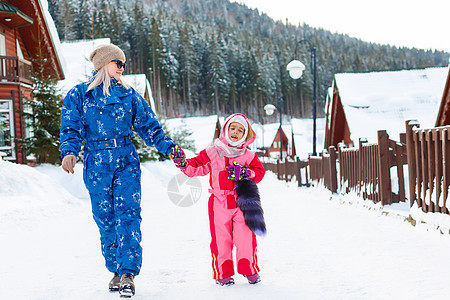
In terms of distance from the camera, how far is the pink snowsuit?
158 inches

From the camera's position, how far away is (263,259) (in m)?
5.00

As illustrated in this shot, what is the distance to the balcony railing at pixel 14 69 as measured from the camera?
62.4 feet

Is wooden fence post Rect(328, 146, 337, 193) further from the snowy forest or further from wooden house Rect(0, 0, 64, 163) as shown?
the snowy forest

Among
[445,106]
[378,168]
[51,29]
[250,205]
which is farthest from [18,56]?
[250,205]

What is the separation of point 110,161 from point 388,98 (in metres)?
23.2

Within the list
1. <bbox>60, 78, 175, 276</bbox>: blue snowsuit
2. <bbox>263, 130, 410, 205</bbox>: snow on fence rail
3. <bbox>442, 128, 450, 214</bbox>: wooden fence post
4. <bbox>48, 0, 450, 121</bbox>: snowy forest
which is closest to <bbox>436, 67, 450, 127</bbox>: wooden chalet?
<bbox>263, 130, 410, 205</bbox>: snow on fence rail

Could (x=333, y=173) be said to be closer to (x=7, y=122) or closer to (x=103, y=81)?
(x=103, y=81)

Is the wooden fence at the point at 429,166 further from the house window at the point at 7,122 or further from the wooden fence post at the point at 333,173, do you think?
the house window at the point at 7,122

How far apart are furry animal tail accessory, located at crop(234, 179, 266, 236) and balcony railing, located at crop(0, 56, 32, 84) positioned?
53.6ft

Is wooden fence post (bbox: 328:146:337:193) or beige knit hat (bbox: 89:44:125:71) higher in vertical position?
beige knit hat (bbox: 89:44:125:71)

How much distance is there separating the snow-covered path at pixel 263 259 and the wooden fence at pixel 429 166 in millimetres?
395

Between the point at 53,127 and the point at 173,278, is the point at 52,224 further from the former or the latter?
the point at 53,127

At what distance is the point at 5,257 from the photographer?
5496 mm

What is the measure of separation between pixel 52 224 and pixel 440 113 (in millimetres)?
8960
